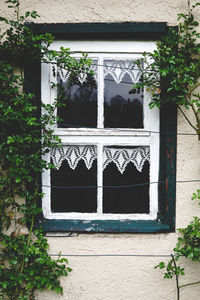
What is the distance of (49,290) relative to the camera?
8.24ft

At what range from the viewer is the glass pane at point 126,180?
2553 mm

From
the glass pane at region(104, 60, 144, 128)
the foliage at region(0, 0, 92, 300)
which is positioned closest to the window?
the glass pane at region(104, 60, 144, 128)

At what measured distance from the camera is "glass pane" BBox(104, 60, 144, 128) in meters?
2.56

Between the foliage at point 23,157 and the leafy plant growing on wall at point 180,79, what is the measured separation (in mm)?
587

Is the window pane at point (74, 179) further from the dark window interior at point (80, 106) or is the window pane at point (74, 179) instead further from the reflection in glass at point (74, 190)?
the dark window interior at point (80, 106)

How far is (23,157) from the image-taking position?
7.69ft

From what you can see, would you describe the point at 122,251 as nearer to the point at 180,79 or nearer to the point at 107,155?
the point at 107,155

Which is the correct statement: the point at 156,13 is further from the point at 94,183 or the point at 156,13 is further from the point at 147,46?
the point at 94,183

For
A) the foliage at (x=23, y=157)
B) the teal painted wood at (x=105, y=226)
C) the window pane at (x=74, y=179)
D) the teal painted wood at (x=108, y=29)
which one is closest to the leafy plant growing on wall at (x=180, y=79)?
the teal painted wood at (x=108, y=29)

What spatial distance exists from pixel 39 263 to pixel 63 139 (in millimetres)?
1088

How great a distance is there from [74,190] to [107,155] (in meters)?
0.45

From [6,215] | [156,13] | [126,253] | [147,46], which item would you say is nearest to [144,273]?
[126,253]

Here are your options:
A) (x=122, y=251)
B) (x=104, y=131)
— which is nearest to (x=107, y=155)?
(x=104, y=131)

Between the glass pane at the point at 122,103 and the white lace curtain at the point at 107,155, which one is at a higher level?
the glass pane at the point at 122,103
